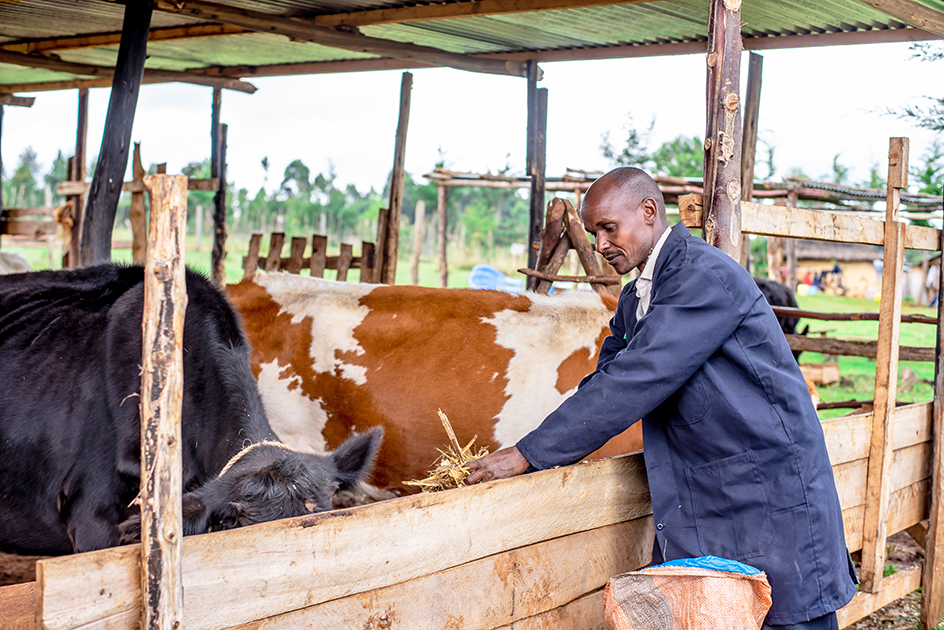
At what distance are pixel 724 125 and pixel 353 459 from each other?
1797 mm

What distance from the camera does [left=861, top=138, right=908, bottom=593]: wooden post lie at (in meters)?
3.47

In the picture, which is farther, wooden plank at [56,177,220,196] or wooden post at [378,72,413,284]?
wooden post at [378,72,413,284]

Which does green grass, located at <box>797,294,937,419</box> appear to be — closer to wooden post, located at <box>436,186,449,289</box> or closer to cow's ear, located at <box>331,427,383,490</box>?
cow's ear, located at <box>331,427,383,490</box>

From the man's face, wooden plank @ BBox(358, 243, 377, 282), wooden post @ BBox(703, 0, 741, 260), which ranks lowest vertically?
wooden plank @ BBox(358, 243, 377, 282)

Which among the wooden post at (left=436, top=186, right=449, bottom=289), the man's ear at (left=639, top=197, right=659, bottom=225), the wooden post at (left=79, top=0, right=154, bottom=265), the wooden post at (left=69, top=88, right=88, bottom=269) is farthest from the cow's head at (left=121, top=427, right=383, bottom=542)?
the wooden post at (left=436, top=186, right=449, bottom=289)

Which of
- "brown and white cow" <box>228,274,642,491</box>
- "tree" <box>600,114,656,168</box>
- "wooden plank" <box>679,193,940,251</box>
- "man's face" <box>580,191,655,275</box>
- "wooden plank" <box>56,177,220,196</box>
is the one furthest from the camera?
"tree" <box>600,114,656,168</box>

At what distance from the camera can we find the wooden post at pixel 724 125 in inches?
106

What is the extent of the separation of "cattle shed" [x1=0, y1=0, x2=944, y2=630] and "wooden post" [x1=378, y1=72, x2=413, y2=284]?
36 millimetres

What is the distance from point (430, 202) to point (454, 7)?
935 inches

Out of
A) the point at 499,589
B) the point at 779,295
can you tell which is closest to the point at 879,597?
the point at 499,589

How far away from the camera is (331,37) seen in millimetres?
6379

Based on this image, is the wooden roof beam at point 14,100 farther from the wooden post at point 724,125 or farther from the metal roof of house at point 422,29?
the wooden post at point 724,125

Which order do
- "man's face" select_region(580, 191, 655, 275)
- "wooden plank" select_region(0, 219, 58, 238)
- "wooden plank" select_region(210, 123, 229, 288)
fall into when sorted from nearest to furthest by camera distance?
"man's face" select_region(580, 191, 655, 275) → "wooden plank" select_region(210, 123, 229, 288) → "wooden plank" select_region(0, 219, 58, 238)

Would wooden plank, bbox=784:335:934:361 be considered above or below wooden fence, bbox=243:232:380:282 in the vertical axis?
below
